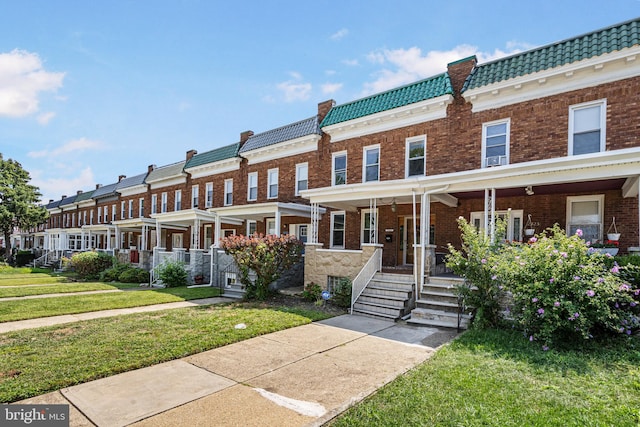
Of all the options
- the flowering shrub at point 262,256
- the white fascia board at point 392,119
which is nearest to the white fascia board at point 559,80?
the white fascia board at point 392,119

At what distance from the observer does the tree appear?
3356 cm

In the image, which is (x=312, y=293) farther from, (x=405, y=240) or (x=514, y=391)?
(x=514, y=391)

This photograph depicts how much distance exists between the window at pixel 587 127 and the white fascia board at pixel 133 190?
2853 cm

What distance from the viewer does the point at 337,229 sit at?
16.2m

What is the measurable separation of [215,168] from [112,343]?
54.3 ft

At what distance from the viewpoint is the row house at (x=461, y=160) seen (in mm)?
9594

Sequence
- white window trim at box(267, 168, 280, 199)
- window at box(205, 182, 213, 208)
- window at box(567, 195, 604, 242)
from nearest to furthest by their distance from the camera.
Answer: window at box(567, 195, 604, 242) < white window trim at box(267, 168, 280, 199) < window at box(205, 182, 213, 208)

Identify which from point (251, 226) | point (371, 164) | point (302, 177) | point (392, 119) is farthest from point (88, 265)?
point (392, 119)

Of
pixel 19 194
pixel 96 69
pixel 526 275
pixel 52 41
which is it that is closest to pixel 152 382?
pixel 526 275

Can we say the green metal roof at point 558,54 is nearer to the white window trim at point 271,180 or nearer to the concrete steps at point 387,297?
the concrete steps at point 387,297

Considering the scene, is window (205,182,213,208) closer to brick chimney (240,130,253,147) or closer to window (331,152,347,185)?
brick chimney (240,130,253,147)

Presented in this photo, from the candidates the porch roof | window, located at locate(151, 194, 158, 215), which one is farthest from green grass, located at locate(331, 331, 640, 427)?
window, located at locate(151, 194, 158, 215)

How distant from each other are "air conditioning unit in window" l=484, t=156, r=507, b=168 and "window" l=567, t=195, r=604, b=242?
7.13 ft

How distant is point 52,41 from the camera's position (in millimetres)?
9047
